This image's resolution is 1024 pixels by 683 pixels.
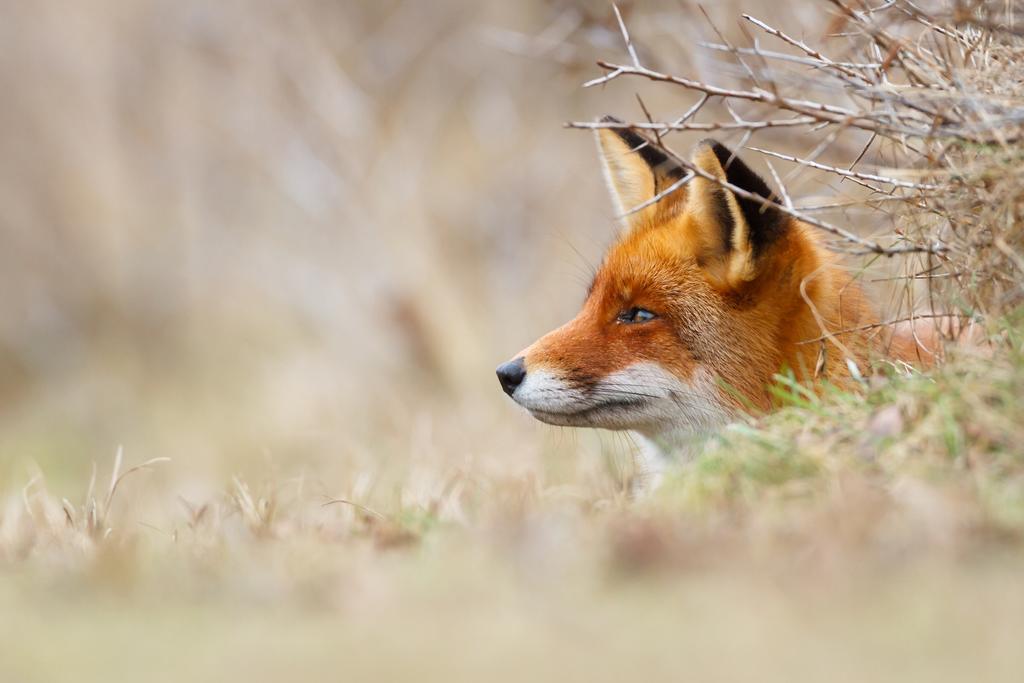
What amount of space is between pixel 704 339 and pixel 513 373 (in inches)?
31.3

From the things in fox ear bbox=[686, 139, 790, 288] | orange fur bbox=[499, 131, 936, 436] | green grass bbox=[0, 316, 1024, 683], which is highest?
fox ear bbox=[686, 139, 790, 288]

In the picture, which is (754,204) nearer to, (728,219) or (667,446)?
(728,219)

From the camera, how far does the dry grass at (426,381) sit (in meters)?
2.46

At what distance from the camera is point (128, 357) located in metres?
13.4

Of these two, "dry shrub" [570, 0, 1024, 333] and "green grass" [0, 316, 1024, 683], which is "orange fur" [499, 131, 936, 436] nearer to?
"dry shrub" [570, 0, 1024, 333]

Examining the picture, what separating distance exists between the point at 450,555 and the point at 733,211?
207cm

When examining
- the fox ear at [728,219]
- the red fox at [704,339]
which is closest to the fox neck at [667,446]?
the red fox at [704,339]

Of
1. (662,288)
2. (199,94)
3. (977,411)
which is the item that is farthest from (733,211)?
(199,94)

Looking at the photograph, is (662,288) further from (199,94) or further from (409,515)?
(199,94)

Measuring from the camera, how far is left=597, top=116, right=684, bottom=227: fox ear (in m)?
5.24

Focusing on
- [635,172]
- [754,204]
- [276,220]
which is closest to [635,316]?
[754,204]

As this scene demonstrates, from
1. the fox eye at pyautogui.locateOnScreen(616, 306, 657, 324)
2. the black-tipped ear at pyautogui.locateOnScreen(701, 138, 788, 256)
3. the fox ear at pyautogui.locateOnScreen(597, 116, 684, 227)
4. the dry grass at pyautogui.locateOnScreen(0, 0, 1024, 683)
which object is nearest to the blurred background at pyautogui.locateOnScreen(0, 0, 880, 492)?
the dry grass at pyautogui.locateOnScreen(0, 0, 1024, 683)

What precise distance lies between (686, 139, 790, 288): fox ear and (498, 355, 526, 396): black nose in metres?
0.88

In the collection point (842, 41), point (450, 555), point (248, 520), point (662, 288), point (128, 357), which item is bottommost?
point (128, 357)
